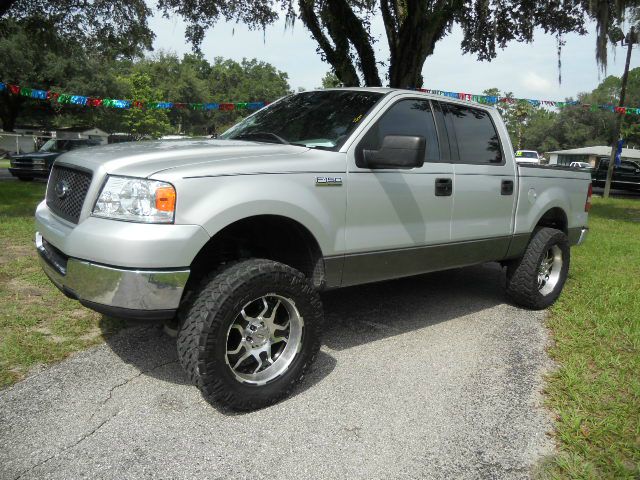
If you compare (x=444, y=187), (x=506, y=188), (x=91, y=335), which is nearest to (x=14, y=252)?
(x=91, y=335)

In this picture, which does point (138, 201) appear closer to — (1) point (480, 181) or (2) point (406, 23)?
(1) point (480, 181)

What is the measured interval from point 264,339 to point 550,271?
351cm

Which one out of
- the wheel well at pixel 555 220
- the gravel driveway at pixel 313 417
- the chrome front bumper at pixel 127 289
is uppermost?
the wheel well at pixel 555 220

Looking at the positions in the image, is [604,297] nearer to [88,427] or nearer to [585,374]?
[585,374]

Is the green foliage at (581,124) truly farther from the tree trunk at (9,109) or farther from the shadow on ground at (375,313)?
the shadow on ground at (375,313)

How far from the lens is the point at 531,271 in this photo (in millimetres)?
4953

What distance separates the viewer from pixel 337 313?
188 inches

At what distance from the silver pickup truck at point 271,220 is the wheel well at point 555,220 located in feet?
2.83

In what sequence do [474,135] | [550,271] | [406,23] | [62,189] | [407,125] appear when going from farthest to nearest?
[406,23] < [550,271] < [474,135] < [407,125] < [62,189]

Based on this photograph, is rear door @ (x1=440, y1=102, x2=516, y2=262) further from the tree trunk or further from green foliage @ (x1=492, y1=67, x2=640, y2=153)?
green foliage @ (x1=492, y1=67, x2=640, y2=153)

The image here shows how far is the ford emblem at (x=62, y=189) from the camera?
313cm

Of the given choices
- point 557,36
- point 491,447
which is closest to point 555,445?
point 491,447

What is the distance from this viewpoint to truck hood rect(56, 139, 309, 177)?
2.79 metres

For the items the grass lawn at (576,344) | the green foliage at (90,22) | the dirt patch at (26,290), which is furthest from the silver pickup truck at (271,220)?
the green foliage at (90,22)
